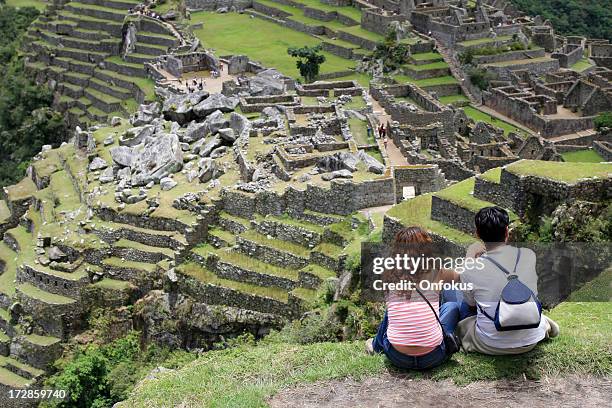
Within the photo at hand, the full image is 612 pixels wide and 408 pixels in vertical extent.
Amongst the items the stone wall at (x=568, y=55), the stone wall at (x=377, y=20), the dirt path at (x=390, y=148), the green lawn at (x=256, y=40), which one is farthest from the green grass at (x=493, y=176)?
the stone wall at (x=377, y=20)

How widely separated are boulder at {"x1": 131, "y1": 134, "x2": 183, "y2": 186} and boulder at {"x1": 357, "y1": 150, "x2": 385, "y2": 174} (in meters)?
6.12

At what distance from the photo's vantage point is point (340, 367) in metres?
10.9

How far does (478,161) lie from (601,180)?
16.0m

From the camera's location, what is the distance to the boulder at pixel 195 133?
28.5 meters

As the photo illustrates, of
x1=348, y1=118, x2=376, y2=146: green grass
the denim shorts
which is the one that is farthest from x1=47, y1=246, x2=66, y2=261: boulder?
the denim shorts

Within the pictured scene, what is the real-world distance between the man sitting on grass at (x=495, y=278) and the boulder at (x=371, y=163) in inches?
470

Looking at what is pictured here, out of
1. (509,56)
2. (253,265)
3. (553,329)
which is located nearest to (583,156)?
(509,56)

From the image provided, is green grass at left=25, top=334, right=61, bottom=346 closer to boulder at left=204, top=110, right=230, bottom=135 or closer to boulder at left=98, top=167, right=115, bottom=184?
boulder at left=98, top=167, right=115, bottom=184

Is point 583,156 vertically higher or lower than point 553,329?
lower

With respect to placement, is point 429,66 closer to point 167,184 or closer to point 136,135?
point 136,135

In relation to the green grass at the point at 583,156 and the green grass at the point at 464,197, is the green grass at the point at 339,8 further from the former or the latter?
the green grass at the point at 464,197

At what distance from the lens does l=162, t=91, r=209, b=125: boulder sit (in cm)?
3033

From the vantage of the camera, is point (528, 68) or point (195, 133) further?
point (528, 68)

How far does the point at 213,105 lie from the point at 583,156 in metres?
18.0
